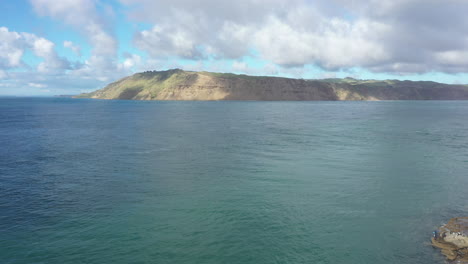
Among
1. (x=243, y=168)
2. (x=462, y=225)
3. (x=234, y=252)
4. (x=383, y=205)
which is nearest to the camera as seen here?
(x=234, y=252)

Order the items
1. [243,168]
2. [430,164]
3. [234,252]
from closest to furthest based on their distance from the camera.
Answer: [234,252]
[243,168]
[430,164]

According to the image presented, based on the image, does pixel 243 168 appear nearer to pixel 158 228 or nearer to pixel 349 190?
pixel 349 190

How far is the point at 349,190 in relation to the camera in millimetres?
27984

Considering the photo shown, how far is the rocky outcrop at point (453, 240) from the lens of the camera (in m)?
16.7

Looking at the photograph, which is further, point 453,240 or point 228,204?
point 228,204

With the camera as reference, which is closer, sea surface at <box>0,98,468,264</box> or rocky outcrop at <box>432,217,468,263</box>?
rocky outcrop at <box>432,217,468,263</box>

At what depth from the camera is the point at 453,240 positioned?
1805 cm

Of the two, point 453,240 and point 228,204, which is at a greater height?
point 453,240

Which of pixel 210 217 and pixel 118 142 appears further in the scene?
pixel 118 142

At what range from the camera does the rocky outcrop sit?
16.7m

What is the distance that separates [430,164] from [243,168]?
22.3 m

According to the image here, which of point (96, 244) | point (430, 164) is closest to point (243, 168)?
point (96, 244)

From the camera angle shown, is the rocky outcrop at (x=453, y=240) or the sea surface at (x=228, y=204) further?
the sea surface at (x=228, y=204)

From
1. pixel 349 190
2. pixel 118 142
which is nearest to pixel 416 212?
pixel 349 190
